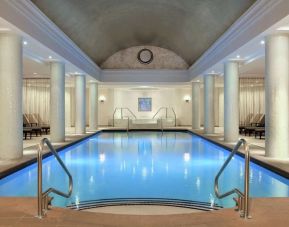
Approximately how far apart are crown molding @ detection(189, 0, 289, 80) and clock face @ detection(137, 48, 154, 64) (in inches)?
296

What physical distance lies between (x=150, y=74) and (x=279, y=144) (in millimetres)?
13914

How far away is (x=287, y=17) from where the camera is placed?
7367mm

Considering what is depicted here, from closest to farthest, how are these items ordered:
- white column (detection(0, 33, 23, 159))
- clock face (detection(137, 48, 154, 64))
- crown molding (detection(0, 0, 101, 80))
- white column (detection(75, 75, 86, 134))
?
1. crown molding (detection(0, 0, 101, 80))
2. white column (detection(0, 33, 23, 159))
3. white column (detection(75, 75, 86, 134))
4. clock face (detection(137, 48, 154, 64))

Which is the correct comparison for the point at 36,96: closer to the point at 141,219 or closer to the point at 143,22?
the point at 143,22

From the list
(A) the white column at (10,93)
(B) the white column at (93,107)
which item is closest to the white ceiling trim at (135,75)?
(B) the white column at (93,107)

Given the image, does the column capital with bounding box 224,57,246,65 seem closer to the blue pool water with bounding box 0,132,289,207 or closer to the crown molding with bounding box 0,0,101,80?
the blue pool water with bounding box 0,132,289,207

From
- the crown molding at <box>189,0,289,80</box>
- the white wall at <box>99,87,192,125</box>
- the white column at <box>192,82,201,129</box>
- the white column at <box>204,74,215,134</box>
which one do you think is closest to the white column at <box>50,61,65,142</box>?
the crown molding at <box>189,0,289,80</box>

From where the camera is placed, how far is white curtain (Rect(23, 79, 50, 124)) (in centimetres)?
2345

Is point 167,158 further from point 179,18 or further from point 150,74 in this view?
point 150,74

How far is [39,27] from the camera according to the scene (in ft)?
31.8

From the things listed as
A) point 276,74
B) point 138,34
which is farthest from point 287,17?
point 138,34

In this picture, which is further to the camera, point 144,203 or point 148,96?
point 148,96

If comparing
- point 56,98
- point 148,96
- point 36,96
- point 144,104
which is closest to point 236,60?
point 56,98

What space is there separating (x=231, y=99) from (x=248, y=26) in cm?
435
